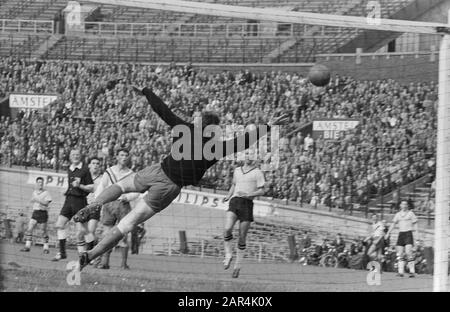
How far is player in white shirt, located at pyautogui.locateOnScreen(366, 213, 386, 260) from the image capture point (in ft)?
44.4

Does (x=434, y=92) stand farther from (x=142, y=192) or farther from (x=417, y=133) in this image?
(x=142, y=192)

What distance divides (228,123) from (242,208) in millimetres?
1097

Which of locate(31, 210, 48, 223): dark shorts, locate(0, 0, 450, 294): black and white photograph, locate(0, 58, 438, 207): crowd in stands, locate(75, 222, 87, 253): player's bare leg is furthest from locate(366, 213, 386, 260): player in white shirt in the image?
locate(31, 210, 48, 223): dark shorts

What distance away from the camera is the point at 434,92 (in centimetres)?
1377

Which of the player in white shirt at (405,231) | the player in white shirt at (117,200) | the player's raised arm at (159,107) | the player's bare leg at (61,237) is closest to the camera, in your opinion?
the player's raised arm at (159,107)

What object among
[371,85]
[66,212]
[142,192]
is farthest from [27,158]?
[371,85]

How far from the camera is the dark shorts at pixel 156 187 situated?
11219 mm

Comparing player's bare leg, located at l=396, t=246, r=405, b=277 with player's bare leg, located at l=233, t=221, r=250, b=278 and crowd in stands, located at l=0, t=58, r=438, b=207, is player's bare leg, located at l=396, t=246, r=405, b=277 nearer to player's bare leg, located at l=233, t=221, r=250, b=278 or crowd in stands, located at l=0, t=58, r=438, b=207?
crowd in stands, located at l=0, t=58, r=438, b=207

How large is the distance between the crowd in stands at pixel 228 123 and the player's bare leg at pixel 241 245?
492 millimetres

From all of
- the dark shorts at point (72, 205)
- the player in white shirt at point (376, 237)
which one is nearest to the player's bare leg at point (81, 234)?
the dark shorts at point (72, 205)

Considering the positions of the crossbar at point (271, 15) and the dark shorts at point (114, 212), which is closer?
the crossbar at point (271, 15)

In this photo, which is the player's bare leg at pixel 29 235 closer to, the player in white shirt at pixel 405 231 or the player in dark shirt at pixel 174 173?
the player in dark shirt at pixel 174 173

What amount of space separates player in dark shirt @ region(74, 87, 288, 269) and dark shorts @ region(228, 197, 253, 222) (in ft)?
2.86
